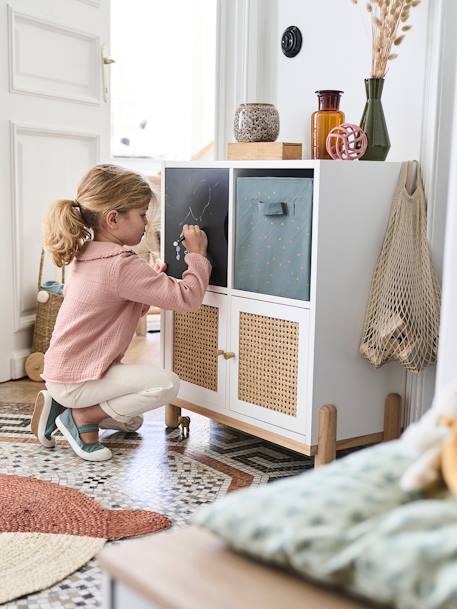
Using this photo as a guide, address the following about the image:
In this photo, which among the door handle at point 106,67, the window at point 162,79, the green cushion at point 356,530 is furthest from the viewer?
the window at point 162,79

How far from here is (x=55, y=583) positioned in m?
1.65

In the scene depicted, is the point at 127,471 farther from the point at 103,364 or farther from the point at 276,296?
the point at 276,296

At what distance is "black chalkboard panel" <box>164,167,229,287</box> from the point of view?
2.37m

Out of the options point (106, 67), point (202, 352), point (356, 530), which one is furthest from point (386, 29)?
point (356, 530)

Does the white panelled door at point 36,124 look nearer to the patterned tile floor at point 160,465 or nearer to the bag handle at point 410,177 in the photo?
the patterned tile floor at point 160,465

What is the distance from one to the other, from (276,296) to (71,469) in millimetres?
706

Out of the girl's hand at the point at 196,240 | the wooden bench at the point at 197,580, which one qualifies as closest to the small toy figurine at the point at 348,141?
the girl's hand at the point at 196,240

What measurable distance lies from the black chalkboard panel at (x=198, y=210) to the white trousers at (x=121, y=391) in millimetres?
308

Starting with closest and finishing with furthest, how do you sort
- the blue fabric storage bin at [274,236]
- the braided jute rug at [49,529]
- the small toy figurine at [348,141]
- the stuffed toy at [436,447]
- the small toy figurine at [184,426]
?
the stuffed toy at [436,447]
the braided jute rug at [49,529]
the blue fabric storage bin at [274,236]
the small toy figurine at [348,141]
the small toy figurine at [184,426]

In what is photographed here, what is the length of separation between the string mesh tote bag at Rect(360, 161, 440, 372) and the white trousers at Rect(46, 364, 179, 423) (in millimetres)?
589

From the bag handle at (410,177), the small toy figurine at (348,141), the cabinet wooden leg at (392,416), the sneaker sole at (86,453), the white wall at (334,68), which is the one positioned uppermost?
the white wall at (334,68)

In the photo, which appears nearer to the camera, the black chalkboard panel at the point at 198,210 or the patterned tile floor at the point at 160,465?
the patterned tile floor at the point at 160,465

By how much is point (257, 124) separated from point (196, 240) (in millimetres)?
364

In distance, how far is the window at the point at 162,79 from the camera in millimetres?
5691
